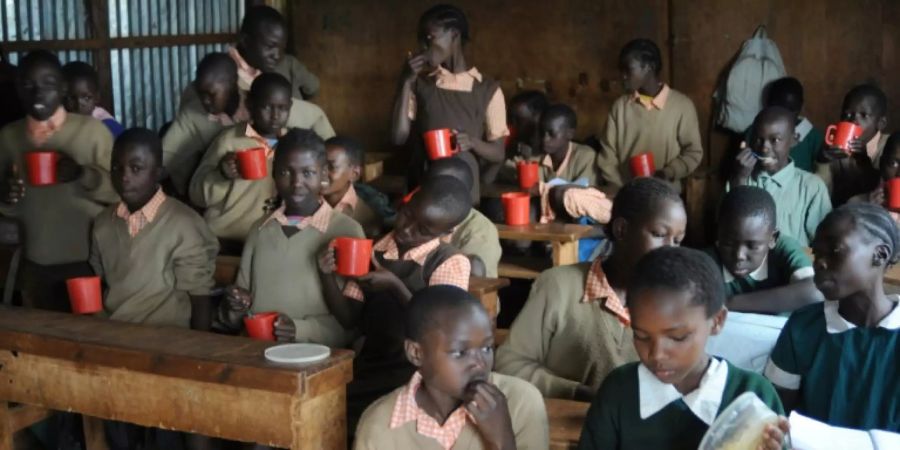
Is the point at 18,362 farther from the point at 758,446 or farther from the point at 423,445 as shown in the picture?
the point at 758,446

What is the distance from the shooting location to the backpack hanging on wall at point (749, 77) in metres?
7.34

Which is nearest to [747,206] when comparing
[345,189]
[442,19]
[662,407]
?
[662,407]

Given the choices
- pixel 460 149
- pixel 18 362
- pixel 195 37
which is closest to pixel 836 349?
pixel 18 362

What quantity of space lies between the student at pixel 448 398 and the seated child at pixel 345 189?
228 centimetres

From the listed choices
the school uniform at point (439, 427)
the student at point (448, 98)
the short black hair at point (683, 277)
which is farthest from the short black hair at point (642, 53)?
the short black hair at point (683, 277)

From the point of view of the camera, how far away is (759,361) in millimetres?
3152

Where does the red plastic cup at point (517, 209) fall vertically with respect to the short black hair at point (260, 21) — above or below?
below

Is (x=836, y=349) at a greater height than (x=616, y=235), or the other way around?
(x=616, y=235)

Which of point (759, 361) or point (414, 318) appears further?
point (759, 361)

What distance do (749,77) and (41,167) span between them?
4621mm

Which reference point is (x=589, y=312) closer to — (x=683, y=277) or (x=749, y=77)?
(x=683, y=277)

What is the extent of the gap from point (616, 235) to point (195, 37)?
536cm

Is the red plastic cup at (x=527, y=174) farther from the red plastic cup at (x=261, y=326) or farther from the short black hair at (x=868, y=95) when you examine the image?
the red plastic cup at (x=261, y=326)

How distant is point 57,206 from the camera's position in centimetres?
488
